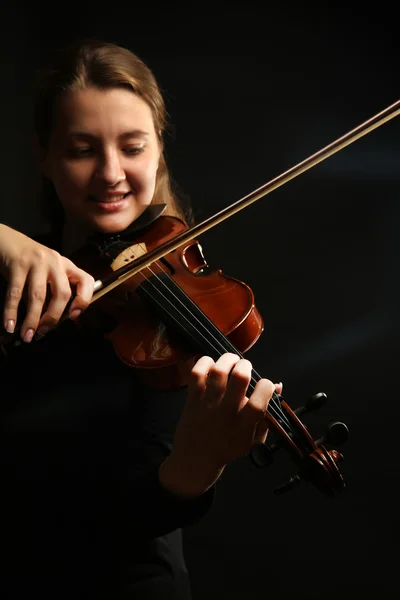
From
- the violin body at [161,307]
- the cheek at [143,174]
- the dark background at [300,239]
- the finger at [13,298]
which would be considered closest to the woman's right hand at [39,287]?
the finger at [13,298]

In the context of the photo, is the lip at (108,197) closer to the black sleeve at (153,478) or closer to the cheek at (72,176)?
the cheek at (72,176)

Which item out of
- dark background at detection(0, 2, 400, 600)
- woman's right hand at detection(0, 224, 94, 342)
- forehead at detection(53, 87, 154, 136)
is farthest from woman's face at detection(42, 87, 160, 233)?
dark background at detection(0, 2, 400, 600)

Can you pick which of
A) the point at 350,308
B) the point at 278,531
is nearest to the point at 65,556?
the point at 278,531

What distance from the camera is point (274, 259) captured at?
127cm

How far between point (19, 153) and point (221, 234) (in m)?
0.51

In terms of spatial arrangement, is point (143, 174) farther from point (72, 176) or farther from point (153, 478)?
point (153, 478)

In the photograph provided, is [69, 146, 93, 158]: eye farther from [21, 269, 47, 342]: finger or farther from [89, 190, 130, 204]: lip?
[21, 269, 47, 342]: finger

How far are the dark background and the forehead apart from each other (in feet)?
0.89

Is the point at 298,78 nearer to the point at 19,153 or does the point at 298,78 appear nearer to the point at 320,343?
the point at 320,343

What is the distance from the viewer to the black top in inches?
33.0

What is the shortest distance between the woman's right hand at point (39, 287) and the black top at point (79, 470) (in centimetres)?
17

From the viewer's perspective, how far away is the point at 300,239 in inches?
49.0

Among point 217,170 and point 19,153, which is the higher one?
point 19,153

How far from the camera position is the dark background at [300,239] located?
1178mm
